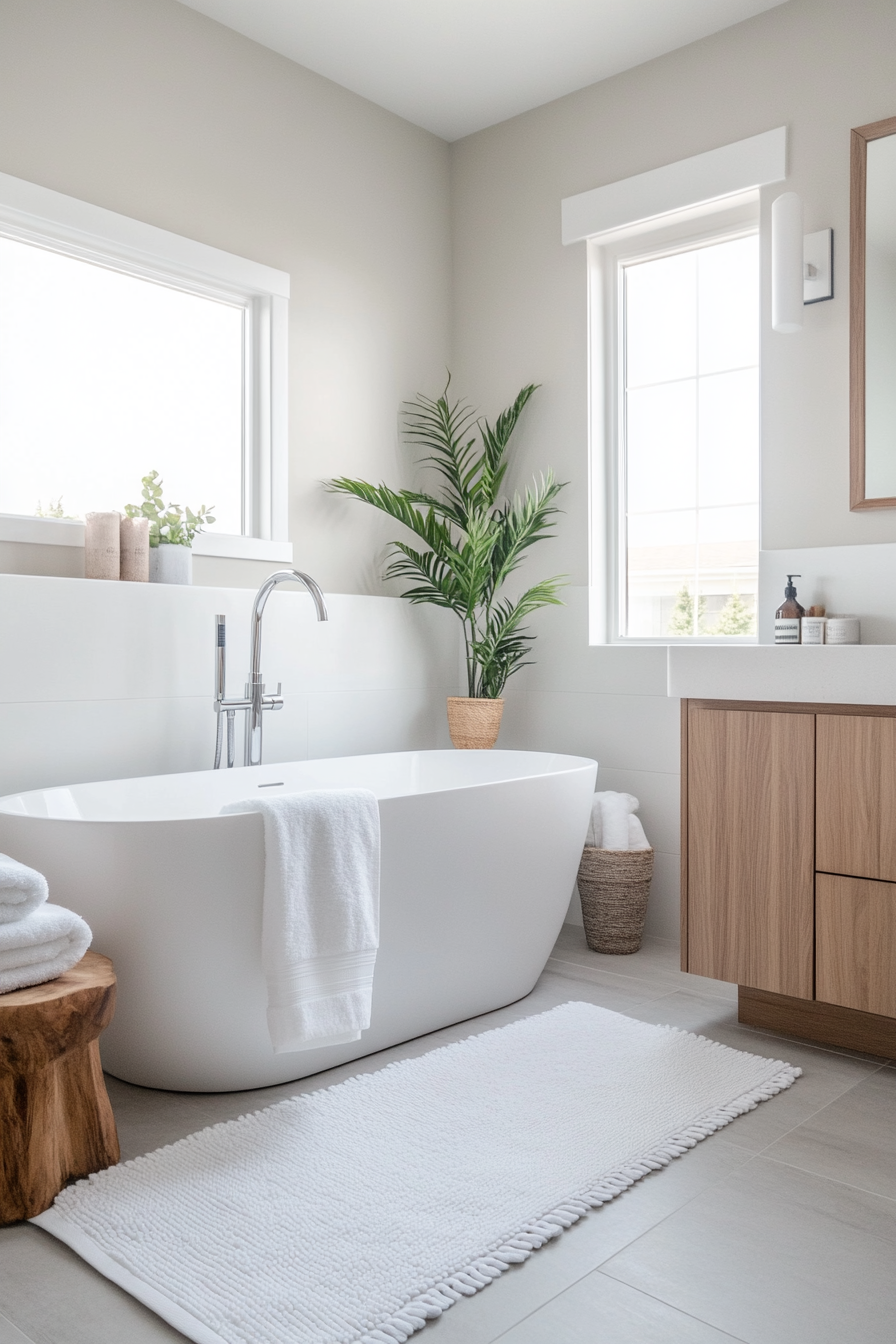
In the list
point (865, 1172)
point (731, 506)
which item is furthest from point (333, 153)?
point (865, 1172)

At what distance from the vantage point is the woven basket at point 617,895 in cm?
310

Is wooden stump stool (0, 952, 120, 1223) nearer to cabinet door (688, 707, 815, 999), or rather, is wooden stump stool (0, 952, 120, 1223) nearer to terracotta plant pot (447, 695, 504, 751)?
cabinet door (688, 707, 815, 999)

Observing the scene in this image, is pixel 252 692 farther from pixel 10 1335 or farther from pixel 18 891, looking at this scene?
pixel 10 1335

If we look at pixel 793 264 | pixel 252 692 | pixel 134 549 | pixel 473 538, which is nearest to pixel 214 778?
pixel 252 692

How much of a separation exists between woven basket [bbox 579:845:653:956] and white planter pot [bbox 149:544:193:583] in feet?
4.83

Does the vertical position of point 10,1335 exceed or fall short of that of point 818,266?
it falls short

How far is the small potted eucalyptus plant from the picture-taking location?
112 inches

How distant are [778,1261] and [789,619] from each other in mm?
1710

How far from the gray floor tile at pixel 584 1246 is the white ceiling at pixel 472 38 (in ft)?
10.2

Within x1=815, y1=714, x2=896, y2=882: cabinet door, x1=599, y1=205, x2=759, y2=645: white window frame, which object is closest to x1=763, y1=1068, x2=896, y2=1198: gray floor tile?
x1=815, y1=714, x2=896, y2=882: cabinet door

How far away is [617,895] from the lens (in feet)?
10.2

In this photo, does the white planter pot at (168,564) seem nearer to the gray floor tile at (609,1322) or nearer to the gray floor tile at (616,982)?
the gray floor tile at (616,982)

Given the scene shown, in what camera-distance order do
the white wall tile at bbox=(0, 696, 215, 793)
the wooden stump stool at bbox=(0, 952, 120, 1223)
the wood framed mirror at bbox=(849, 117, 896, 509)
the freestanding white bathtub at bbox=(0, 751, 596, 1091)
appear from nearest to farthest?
the wooden stump stool at bbox=(0, 952, 120, 1223), the freestanding white bathtub at bbox=(0, 751, 596, 1091), the white wall tile at bbox=(0, 696, 215, 793), the wood framed mirror at bbox=(849, 117, 896, 509)

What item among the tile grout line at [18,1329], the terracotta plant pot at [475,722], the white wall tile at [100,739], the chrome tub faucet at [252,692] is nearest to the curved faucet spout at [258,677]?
the chrome tub faucet at [252,692]
